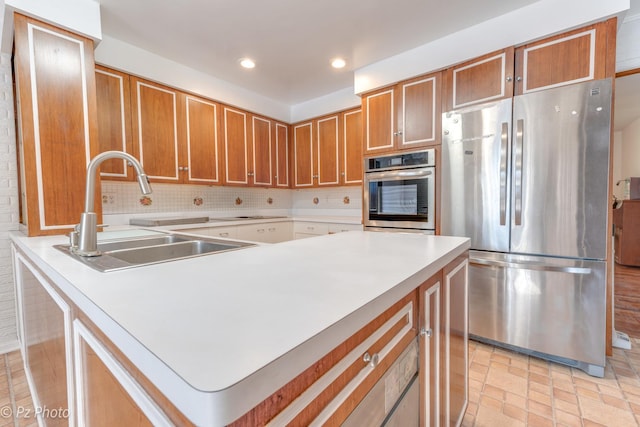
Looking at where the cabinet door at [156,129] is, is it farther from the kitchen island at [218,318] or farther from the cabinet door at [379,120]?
the cabinet door at [379,120]

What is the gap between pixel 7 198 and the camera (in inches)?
84.3

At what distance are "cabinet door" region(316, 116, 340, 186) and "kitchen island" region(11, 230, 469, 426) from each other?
2620mm

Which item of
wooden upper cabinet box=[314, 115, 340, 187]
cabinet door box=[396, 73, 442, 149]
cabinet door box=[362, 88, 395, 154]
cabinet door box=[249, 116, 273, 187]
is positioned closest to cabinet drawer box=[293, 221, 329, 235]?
wooden upper cabinet box=[314, 115, 340, 187]

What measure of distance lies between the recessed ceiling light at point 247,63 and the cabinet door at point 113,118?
103 centimetres

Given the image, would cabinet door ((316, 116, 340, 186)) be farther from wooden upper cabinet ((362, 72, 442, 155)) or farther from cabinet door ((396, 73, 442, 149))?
cabinet door ((396, 73, 442, 149))

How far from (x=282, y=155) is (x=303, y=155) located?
11.9 inches

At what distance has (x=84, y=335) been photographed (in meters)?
0.66

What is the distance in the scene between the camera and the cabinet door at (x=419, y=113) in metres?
2.44

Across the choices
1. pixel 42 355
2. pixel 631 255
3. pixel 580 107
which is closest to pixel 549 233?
pixel 580 107

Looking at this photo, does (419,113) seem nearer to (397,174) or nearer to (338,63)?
(397,174)

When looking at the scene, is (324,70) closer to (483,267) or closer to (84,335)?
(483,267)

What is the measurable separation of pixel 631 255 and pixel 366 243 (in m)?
5.64

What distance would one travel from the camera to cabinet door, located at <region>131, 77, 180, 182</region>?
2523mm

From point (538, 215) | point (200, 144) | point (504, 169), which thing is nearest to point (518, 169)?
point (504, 169)
